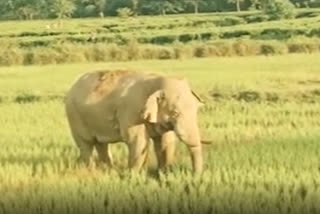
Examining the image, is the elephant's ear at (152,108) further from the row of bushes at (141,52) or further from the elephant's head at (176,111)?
the row of bushes at (141,52)

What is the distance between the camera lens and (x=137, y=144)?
7.12m

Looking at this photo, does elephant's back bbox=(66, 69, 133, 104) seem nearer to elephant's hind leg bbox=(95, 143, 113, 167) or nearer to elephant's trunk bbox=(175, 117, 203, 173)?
elephant's hind leg bbox=(95, 143, 113, 167)

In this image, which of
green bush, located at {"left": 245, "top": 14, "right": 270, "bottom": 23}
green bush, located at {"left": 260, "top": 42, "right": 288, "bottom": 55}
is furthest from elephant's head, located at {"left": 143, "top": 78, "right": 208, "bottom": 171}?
green bush, located at {"left": 245, "top": 14, "right": 270, "bottom": 23}

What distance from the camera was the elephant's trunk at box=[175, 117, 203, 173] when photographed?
268 inches

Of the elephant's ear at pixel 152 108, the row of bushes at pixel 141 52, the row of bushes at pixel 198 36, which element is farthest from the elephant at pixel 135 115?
the row of bushes at pixel 198 36

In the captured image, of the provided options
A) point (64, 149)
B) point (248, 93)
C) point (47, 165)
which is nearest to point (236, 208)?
point (47, 165)

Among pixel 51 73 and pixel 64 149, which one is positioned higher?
pixel 64 149

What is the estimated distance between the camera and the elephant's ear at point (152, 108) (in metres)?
6.92

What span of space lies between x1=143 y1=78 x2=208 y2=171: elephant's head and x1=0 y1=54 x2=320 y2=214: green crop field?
0.28m

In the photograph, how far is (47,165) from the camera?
7.59 m

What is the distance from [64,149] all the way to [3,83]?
8871 mm

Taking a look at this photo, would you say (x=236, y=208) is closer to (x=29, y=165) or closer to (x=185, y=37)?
(x=29, y=165)

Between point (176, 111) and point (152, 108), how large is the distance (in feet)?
0.62

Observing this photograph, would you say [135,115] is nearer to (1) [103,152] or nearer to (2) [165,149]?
(2) [165,149]
